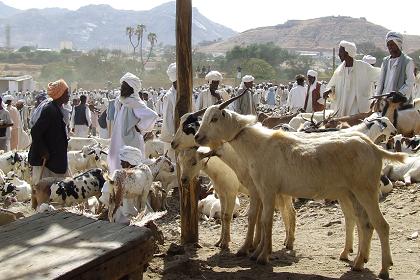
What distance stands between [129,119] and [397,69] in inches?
178

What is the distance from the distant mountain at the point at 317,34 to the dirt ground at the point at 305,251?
117386 millimetres

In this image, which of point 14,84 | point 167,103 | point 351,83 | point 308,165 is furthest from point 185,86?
point 14,84

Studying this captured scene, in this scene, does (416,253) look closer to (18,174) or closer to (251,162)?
(251,162)

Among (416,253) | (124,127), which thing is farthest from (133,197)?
(416,253)

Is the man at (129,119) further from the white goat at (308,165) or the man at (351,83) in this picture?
the man at (351,83)

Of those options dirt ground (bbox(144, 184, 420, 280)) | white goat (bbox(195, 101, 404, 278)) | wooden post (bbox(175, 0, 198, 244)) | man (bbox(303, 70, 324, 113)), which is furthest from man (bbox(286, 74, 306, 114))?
white goat (bbox(195, 101, 404, 278))

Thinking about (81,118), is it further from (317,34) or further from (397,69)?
(317,34)

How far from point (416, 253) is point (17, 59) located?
10382 centimetres

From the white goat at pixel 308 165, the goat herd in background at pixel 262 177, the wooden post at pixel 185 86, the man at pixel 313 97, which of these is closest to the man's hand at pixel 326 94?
the goat herd in background at pixel 262 177

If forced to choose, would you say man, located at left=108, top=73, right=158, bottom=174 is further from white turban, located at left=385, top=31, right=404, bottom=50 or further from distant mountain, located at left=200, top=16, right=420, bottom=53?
distant mountain, located at left=200, top=16, right=420, bottom=53

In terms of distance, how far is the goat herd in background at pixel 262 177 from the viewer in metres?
5.81

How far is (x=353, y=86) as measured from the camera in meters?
10.4

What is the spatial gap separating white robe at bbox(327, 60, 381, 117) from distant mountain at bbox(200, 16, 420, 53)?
115 m

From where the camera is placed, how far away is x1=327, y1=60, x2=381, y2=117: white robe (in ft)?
34.1
